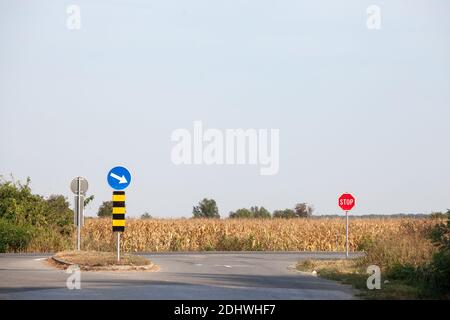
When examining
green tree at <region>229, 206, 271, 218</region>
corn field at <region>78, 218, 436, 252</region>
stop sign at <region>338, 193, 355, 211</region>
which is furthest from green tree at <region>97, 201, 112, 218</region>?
stop sign at <region>338, 193, 355, 211</region>

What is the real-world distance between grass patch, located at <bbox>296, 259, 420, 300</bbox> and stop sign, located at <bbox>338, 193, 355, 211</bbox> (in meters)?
4.85

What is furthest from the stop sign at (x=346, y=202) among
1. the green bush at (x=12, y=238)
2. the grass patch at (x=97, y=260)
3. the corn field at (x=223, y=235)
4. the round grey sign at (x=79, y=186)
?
the green bush at (x=12, y=238)

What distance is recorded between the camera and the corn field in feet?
167

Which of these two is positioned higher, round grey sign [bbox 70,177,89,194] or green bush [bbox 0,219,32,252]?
round grey sign [bbox 70,177,89,194]

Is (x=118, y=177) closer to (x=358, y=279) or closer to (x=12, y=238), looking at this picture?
(x=358, y=279)

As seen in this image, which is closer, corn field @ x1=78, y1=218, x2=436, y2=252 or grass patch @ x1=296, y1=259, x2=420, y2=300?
grass patch @ x1=296, y1=259, x2=420, y2=300

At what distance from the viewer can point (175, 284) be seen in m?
21.6

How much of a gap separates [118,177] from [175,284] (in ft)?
19.3

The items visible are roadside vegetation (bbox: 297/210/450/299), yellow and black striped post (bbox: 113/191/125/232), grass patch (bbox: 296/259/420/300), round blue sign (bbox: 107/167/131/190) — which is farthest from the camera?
yellow and black striped post (bbox: 113/191/125/232)

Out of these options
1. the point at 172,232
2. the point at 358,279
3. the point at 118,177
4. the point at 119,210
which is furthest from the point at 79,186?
the point at 172,232

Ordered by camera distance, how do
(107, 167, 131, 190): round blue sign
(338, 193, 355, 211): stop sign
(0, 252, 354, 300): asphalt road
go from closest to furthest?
(0, 252, 354, 300): asphalt road < (107, 167, 131, 190): round blue sign < (338, 193, 355, 211): stop sign

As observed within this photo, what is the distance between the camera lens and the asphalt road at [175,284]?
18.8m

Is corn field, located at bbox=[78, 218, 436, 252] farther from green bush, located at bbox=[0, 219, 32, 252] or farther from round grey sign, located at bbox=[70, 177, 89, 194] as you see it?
round grey sign, located at bbox=[70, 177, 89, 194]
